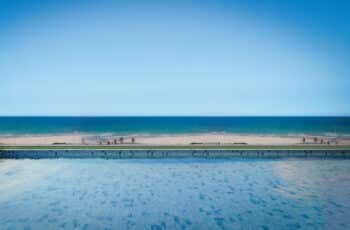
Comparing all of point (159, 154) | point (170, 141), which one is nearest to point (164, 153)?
point (159, 154)

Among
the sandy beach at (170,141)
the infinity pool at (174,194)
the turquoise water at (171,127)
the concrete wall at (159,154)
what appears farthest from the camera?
the turquoise water at (171,127)

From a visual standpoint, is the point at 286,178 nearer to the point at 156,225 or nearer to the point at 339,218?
the point at 339,218

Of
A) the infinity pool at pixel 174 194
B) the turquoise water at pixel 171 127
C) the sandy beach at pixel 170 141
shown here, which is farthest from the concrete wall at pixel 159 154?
the turquoise water at pixel 171 127

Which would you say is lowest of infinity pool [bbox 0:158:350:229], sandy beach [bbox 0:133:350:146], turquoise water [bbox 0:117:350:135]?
infinity pool [bbox 0:158:350:229]

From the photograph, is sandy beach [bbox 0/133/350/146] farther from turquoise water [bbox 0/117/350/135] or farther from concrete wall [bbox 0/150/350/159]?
turquoise water [bbox 0/117/350/135]

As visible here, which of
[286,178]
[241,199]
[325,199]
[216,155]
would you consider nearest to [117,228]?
[241,199]

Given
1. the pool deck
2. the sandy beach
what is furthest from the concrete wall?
the sandy beach

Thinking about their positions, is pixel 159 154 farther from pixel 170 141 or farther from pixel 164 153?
pixel 170 141

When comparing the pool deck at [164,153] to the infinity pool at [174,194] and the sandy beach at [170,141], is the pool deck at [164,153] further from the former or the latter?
the sandy beach at [170,141]
